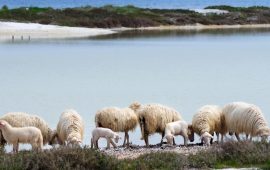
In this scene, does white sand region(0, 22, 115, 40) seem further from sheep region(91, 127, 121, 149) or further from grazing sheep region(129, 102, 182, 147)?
sheep region(91, 127, 121, 149)

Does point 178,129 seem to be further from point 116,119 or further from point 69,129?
point 69,129

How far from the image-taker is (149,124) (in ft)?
48.0

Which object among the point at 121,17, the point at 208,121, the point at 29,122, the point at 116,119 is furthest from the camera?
the point at 121,17

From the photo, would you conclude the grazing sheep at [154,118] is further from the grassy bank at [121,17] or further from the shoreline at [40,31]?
the grassy bank at [121,17]

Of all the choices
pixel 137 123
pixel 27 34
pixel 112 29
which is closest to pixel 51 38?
pixel 27 34

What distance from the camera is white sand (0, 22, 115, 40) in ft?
177

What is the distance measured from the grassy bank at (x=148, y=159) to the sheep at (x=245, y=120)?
345 cm

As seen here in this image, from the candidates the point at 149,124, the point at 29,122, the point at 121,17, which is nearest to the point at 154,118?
the point at 149,124

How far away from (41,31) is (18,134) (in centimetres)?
4452

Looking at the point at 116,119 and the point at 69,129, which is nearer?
the point at 69,129

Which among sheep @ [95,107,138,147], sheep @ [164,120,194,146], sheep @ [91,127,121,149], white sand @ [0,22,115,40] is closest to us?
sheep @ [91,127,121,149]

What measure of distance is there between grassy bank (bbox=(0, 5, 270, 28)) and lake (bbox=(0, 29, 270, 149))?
1637 cm

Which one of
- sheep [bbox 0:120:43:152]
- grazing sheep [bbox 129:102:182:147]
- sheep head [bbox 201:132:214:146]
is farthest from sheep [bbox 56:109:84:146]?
sheep head [bbox 201:132:214:146]

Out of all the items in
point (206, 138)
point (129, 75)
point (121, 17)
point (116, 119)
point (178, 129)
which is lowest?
point (129, 75)
